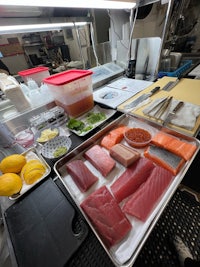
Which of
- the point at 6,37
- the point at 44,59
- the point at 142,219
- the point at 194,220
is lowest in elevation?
the point at 194,220

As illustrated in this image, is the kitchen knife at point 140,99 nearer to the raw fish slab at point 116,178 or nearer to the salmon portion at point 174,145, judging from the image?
the raw fish slab at point 116,178

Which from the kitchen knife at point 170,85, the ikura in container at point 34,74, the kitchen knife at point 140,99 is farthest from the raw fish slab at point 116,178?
the ikura in container at point 34,74

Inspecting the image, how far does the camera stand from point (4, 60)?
1.75 meters

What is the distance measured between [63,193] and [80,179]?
0.29ft

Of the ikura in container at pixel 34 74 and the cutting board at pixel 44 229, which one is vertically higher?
the ikura in container at pixel 34 74

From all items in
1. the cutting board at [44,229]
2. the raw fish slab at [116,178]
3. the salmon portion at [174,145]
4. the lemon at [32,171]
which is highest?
the lemon at [32,171]

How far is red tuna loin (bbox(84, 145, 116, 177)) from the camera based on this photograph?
616 mm

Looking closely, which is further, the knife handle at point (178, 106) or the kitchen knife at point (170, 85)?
the kitchen knife at point (170, 85)

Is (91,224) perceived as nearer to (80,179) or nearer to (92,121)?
(80,179)

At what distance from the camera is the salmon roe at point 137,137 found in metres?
0.72

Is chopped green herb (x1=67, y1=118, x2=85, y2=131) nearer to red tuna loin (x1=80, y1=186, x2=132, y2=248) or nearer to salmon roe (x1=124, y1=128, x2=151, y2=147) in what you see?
salmon roe (x1=124, y1=128, x2=151, y2=147)

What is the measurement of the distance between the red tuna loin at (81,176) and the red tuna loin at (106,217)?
0.06m

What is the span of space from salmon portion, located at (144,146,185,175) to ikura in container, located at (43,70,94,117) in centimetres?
56

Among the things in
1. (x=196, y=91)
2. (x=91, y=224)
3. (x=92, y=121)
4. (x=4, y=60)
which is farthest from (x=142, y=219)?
(x=4, y=60)
